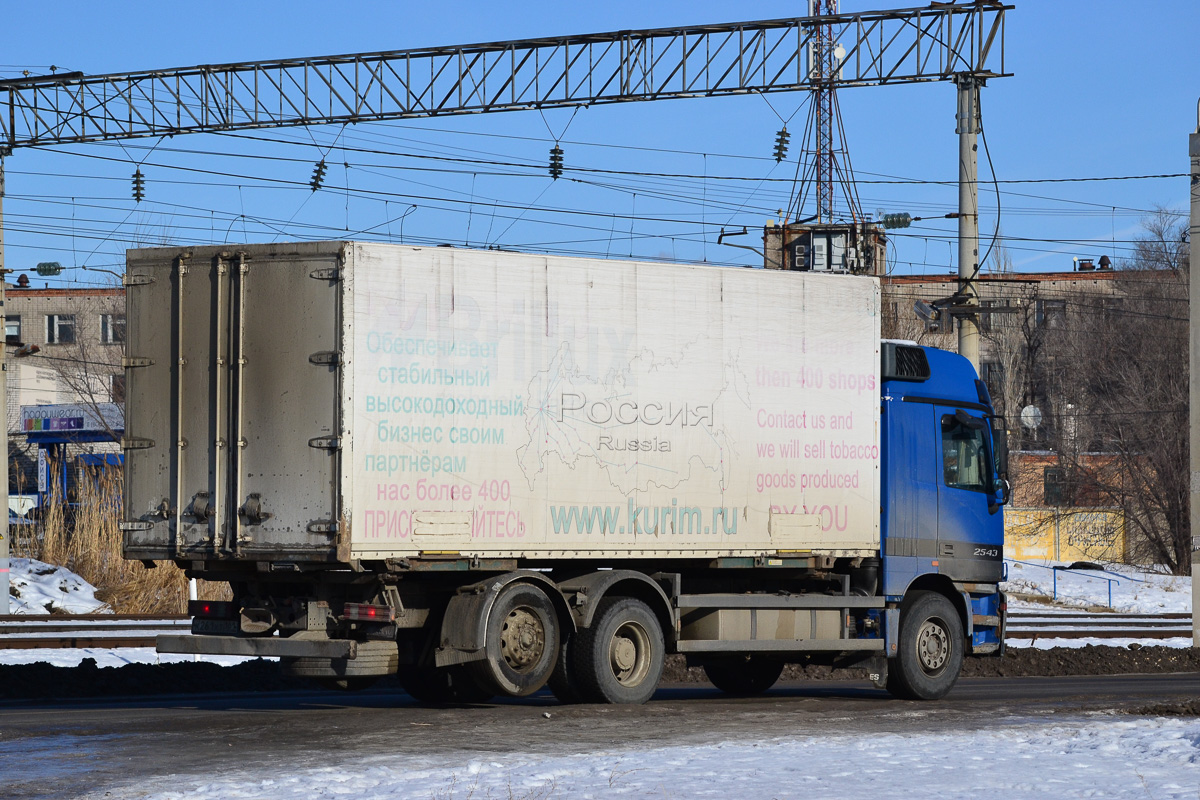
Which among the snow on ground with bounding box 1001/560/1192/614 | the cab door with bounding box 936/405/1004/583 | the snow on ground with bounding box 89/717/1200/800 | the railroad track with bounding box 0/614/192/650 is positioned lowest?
the snow on ground with bounding box 1001/560/1192/614

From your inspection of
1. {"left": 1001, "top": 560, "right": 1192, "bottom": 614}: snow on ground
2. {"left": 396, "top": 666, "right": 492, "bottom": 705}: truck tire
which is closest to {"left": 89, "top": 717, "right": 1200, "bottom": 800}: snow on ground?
{"left": 396, "top": 666, "right": 492, "bottom": 705}: truck tire

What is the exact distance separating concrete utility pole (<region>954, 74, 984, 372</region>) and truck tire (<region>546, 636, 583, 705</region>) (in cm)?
1120

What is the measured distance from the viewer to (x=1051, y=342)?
7412cm

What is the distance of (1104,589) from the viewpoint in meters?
37.7

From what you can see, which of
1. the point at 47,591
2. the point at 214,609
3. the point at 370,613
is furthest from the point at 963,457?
the point at 47,591

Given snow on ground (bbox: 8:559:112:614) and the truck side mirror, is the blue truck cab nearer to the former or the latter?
the truck side mirror

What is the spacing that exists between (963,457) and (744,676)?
300 cm

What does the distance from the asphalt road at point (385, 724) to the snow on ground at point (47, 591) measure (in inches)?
522

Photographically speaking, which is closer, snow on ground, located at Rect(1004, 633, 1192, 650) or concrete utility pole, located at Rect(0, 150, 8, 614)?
snow on ground, located at Rect(1004, 633, 1192, 650)

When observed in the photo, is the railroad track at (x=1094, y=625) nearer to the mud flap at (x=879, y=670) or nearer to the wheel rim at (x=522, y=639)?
the mud flap at (x=879, y=670)

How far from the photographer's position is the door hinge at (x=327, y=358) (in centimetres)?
1138

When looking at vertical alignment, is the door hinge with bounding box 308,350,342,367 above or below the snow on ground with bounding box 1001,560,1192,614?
above

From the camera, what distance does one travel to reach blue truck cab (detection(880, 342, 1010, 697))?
563 inches

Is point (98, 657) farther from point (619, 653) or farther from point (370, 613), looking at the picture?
point (619, 653)
